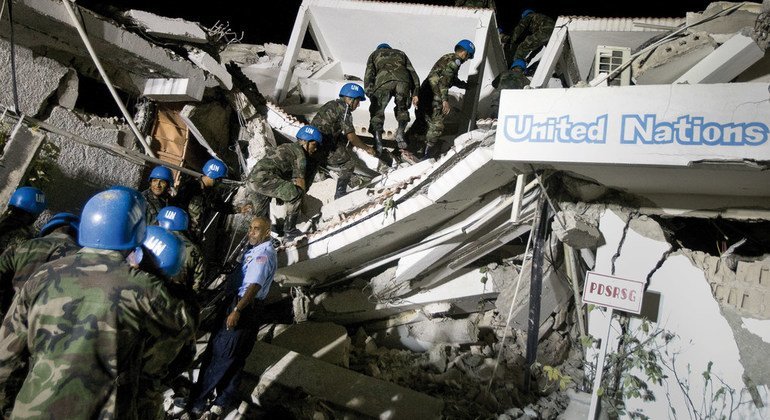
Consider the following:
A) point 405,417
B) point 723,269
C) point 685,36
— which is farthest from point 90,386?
point 685,36

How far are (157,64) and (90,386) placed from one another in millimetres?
5221

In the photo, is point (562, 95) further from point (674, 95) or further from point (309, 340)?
point (309, 340)

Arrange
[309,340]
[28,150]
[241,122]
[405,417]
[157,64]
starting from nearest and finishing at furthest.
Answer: [405,417] → [28,150] → [309,340] → [157,64] → [241,122]

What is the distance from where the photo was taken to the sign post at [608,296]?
3.03 meters

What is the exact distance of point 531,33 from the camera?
930 cm

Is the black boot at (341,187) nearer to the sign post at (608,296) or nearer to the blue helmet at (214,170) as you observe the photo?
the blue helmet at (214,170)

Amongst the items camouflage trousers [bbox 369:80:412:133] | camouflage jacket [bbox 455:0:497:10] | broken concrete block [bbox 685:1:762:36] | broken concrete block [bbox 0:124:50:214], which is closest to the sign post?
broken concrete block [bbox 685:1:762:36]

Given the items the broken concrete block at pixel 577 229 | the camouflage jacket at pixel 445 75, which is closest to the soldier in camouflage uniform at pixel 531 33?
the camouflage jacket at pixel 445 75

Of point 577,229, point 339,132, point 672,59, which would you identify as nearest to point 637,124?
point 577,229

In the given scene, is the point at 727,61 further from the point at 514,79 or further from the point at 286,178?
the point at 286,178

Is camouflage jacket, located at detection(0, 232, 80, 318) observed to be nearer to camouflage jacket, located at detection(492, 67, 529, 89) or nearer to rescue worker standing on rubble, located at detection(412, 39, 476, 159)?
rescue worker standing on rubble, located at detection(412, 39, 476, 159)

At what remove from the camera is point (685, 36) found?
3756 millimetres

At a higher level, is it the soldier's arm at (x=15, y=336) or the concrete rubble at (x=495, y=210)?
the concrete rubble at (x=495, y=210)

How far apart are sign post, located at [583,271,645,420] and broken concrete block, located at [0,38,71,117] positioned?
5.81 m
